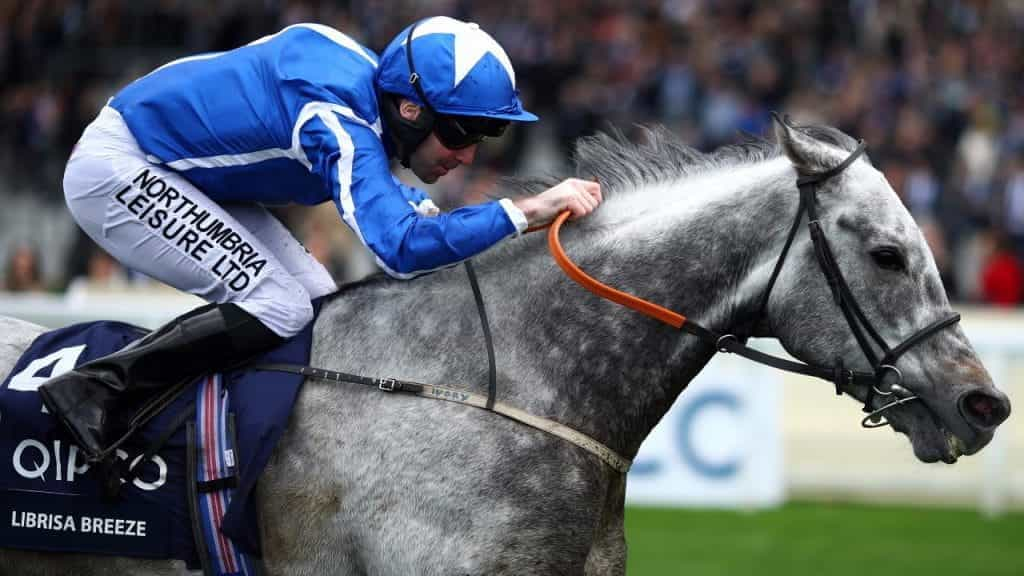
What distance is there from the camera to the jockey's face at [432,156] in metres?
4.41

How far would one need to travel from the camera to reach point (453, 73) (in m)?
4.31

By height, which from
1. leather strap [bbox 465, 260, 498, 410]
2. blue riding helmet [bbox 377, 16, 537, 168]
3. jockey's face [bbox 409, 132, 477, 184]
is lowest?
leather strap [bbox 465, 260, 498, 410]

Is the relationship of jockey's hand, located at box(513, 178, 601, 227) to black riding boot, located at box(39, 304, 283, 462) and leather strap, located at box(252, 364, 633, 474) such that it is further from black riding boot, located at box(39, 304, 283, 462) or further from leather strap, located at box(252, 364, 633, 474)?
black riding boot, located at box(39, 304, 283, 462)

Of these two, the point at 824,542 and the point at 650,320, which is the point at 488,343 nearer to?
the point at 650,320

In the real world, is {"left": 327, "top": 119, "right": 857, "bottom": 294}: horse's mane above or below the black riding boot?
above

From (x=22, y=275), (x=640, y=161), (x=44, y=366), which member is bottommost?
(x=22, y=275)

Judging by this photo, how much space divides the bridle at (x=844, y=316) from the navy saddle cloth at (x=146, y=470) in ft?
3.32

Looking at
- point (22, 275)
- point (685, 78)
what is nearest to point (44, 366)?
point (22, 275)

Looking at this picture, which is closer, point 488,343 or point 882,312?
point 882,312

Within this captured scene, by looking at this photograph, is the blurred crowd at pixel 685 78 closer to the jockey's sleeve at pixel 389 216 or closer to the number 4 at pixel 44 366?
the number 4 at pixel 44 366

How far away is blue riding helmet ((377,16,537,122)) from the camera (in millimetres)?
4312

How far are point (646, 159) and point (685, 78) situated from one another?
11958 mm

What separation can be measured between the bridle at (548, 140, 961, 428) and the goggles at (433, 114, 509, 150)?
0.44 m

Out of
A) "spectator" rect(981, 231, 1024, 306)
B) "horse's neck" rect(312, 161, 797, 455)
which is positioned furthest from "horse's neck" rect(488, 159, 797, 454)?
"spectator" rect(981, 231, 1024, 306)
